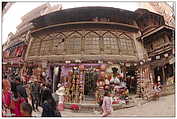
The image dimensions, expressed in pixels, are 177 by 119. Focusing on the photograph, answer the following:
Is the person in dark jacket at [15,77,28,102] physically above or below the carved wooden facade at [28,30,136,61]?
below

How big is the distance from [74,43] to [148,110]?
3.36 feet

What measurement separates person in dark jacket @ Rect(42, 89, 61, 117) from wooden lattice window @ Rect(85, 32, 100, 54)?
600 millimetres

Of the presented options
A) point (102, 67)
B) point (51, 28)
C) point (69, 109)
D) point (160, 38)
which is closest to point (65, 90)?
point (69, 109)

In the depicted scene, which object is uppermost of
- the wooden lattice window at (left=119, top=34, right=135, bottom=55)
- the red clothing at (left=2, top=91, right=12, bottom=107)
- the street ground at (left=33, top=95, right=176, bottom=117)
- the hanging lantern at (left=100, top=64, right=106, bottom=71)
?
the wooden lattice window at (left=119, top=34, right=135, bottom=55)

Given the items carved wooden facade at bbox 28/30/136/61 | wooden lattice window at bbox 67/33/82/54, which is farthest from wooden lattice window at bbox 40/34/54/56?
wooden lattice window at bbox 67/33/82/54

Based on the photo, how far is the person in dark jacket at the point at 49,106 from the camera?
130 inches

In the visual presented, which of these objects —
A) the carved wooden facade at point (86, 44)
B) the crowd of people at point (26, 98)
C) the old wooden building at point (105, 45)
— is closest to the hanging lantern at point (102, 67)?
the old wooden building at point (105, 45)

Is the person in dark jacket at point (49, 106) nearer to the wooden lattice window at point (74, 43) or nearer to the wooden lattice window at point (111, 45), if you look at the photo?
the wooden lattice window at point (74, 43)

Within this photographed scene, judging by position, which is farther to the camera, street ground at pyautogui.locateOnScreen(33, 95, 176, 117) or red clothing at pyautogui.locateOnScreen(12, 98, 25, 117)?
red clothing at pyautogui.locateOnScreen(12, 98, 25, 117)

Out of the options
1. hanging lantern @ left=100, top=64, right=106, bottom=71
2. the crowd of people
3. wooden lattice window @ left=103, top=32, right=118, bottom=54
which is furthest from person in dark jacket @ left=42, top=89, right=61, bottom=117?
wooden lattice window @ left=103, top=32, right=118, bottom=54

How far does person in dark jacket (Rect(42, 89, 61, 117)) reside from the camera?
130 inches

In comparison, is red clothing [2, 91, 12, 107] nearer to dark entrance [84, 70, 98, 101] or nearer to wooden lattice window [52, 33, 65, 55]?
wooden lattice window [52, 33, 65, 55]

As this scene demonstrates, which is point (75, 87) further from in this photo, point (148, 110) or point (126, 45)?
point (148, 110)

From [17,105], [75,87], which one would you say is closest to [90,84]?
[75,87]
